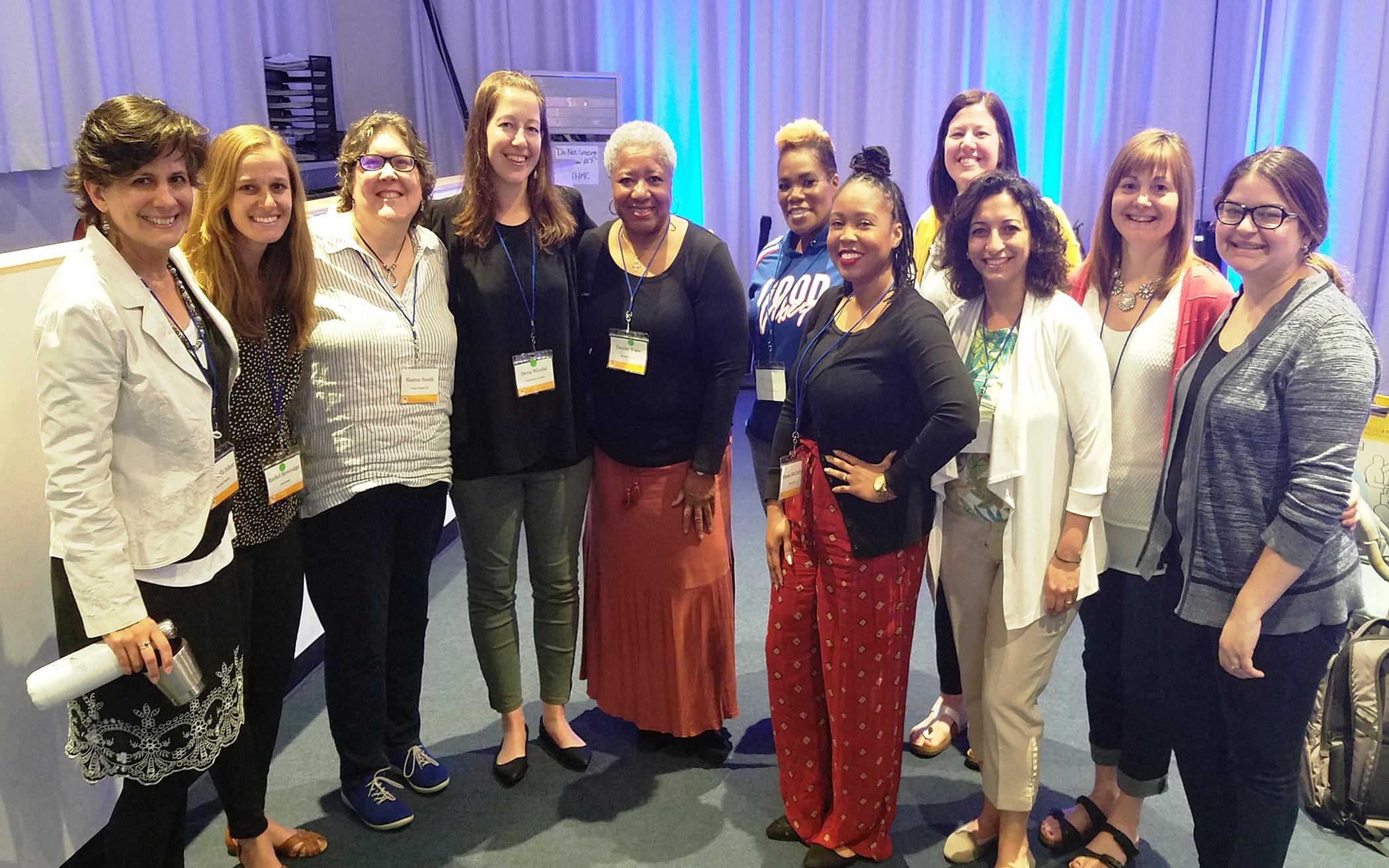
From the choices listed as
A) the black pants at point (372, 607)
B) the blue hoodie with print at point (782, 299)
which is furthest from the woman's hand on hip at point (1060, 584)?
the black pants at point (372, 607)

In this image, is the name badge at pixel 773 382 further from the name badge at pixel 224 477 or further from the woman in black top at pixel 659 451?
the name badge at pixel 224 477

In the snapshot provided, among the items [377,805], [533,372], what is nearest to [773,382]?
[533,372]

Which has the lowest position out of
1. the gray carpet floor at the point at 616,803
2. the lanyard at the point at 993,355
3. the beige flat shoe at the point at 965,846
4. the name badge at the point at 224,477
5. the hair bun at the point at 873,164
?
the gray carpet floor at the point at 616,803

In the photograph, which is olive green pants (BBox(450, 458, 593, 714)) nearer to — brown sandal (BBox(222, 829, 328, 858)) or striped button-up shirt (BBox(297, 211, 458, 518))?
striped button-up shirt (BBox(297, 211, 458, 518))

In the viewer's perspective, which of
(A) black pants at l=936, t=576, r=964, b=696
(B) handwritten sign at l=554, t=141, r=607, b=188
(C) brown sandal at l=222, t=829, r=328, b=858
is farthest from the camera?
(B) handwritten sign at l=554, t=141, r=607, b=188

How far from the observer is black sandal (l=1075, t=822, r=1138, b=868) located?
232cm

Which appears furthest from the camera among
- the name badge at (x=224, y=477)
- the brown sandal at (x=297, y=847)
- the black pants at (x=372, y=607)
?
the brown sandal at (x=297, y=847)

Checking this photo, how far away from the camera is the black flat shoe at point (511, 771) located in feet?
8.82

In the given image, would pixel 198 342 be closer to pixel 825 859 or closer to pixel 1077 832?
pixel 825 859

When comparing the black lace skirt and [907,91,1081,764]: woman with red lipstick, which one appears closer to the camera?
the black lace skirt

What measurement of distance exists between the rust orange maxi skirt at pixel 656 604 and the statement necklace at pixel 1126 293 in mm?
1025

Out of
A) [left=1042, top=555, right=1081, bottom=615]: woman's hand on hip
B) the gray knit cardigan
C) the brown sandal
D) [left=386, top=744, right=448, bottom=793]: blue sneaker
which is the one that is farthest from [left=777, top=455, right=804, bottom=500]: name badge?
the brown sandal

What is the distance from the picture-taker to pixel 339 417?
222cm

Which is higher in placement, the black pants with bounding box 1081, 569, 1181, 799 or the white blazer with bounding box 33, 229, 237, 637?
the white blazer with bounding box 33, 229, 237, 637
